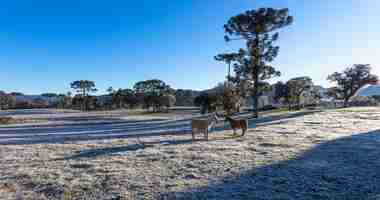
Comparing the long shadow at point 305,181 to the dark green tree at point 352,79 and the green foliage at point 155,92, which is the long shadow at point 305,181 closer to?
the dark green tree at point 352,79

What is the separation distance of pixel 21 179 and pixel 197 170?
10.4 feet

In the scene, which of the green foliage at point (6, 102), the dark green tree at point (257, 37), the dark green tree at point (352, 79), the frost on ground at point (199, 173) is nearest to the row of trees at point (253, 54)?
the dark green tree at point (257, 37)

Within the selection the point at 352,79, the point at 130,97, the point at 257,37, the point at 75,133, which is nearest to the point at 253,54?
the point at 257,37

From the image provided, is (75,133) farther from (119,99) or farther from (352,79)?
(119,99)

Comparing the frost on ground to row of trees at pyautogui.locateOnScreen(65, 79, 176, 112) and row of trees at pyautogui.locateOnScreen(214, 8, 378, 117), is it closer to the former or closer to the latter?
row of trees at pyautogui.locateOnScreen(214, 8, 378, 117)

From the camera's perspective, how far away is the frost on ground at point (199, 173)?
3340 millimetres

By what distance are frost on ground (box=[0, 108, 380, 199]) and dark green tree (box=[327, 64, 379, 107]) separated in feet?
102

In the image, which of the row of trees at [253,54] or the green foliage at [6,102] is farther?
the green foliage at [6,102]

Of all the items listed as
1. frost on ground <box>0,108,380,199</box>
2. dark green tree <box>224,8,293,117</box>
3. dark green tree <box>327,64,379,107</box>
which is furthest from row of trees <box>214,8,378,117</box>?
dark green tree <box>327,64,379,107</box>

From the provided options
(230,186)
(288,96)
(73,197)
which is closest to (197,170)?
(230,186)

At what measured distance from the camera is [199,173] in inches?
165

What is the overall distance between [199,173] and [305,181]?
5.82ft

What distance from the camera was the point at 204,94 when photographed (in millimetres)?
22438

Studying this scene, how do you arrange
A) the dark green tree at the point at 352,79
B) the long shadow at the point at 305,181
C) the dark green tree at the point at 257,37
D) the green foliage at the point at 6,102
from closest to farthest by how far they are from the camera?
1. the long shadow at the point at 305,181
2. the dark green tree at the point at 257,37
3. the dark green tree at the point at 352,79
4. the green foliage at the point at 6,102
